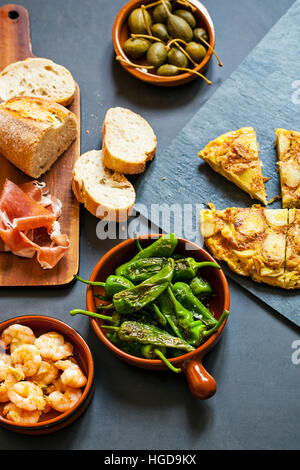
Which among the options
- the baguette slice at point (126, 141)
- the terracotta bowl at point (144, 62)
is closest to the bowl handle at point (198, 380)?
the baguette slice at point (126, 141)

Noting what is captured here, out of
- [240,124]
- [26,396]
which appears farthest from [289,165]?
[26,396]

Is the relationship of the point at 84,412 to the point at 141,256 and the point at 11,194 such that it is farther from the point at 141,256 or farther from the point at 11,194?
the point at 11,194

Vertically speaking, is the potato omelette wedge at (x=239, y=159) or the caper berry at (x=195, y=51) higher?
the caper berry at (x=195, y=51)

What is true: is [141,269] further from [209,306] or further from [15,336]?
[15,336]

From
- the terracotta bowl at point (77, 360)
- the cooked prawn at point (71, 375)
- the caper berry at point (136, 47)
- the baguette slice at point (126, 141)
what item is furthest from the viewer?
the caper berry at point (136, 47)

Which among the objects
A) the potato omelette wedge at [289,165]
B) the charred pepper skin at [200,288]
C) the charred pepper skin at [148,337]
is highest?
the potato omelette wedge at [289,165]

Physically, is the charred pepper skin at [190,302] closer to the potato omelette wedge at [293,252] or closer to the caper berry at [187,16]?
the potato omelette wedge at [293,252]
